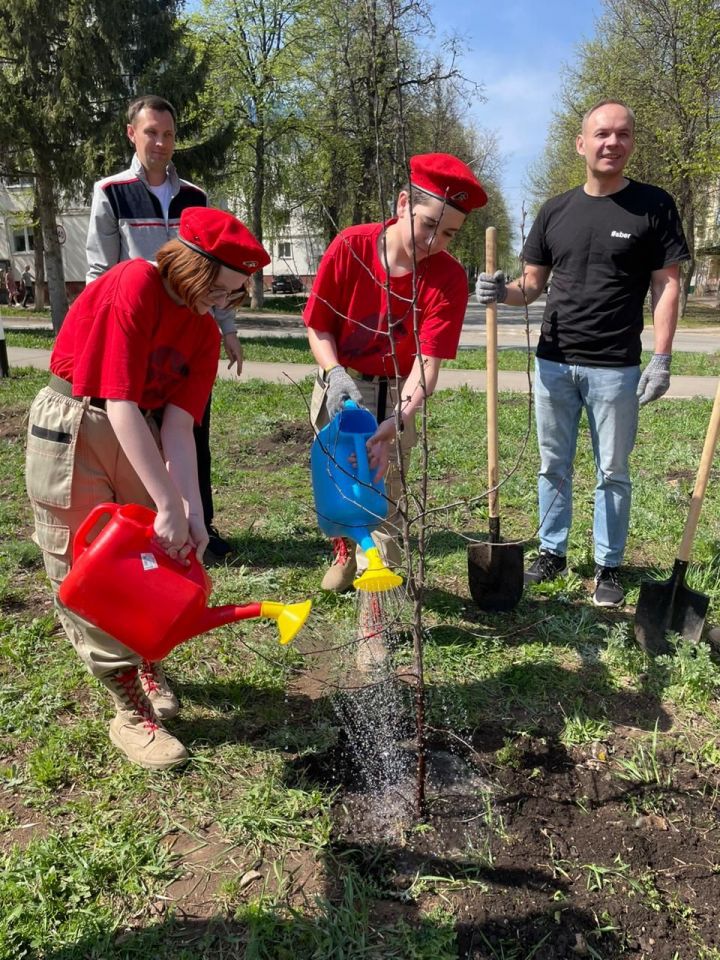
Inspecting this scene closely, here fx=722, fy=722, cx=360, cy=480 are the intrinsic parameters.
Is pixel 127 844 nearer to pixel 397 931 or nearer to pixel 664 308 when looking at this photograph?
pixel 397 931

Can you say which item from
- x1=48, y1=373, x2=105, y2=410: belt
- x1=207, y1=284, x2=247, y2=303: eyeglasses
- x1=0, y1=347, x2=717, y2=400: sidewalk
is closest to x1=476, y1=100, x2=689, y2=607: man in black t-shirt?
x1=207, y1=284, x2=247, y2=303: eyeglasses

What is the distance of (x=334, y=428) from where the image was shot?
238cm

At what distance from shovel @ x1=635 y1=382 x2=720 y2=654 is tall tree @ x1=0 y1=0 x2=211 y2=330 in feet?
45.7

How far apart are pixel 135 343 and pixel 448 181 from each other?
3.50 feet

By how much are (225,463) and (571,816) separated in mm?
3781

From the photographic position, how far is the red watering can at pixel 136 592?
1.83 meters

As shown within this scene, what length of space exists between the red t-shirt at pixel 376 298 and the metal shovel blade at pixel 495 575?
0.88 m

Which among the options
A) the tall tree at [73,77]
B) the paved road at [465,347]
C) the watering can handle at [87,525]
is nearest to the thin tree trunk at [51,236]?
the tall tree at [73,77]

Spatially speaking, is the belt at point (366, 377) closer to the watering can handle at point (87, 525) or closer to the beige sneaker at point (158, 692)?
the watering can handle at point (87, 525)

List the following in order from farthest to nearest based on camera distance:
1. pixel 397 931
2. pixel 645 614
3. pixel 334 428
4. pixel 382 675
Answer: pixel 645 614, pixel 382 675, pixel 334 428, pixel 397 931

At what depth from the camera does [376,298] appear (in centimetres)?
261

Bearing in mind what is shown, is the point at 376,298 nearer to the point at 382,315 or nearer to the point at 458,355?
the point at 382,315

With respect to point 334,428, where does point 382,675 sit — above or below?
below

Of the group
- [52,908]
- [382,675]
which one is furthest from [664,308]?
[52,908]
